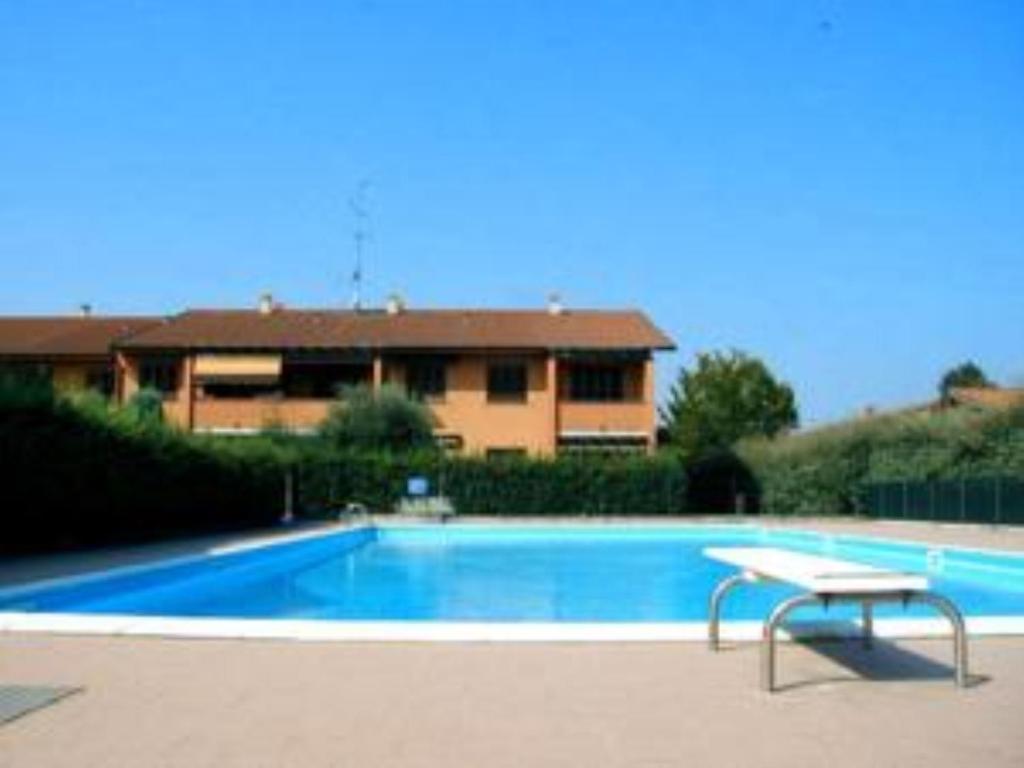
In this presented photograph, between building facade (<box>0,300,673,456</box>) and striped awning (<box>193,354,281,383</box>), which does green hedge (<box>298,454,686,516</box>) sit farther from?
striped awning (<box>193,354,281,383</box>)

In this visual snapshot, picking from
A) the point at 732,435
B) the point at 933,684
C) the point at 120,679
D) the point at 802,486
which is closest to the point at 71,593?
the point at 120,679

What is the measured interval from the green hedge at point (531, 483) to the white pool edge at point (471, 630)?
94.0 ft

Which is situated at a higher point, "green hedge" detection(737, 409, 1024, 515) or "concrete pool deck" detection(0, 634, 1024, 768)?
"green hedge" detection(737, 409, 1024, 515)

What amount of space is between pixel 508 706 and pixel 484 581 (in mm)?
14334

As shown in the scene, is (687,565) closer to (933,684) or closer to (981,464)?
(981,464)

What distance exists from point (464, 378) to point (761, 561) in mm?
38761

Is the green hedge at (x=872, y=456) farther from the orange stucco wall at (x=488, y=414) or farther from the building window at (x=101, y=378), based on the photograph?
the building window at (x=101, y=378)

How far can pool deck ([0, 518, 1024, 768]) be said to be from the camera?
639 centimetres

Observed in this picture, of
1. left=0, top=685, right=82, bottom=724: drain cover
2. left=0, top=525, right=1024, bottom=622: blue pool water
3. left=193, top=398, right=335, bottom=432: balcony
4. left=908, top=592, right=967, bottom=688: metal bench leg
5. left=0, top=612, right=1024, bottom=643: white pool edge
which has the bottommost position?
left=0, top=525, right=1024, bottom=622: blue pool water

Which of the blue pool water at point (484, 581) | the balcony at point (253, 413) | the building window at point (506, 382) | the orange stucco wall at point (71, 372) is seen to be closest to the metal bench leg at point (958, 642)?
the blue pool water at point (484, 581)

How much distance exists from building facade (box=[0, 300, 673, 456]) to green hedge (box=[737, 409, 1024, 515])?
601 cm

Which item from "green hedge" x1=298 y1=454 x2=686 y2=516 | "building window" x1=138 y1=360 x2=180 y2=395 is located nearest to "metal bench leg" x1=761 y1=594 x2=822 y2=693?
"green hedge" x1=298 y1=454 x2=686 y2=516

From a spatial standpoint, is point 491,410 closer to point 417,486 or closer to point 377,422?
point 377,422

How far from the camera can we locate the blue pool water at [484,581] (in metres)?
16.5
